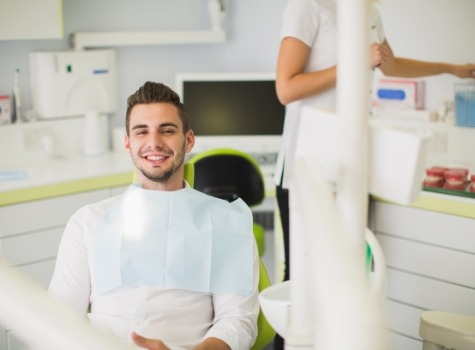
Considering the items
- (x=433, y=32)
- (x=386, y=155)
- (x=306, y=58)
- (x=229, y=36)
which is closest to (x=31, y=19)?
(x=229, y=36)

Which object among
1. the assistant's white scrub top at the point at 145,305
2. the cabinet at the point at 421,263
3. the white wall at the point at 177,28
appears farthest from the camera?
the white wall at the point at 177,28

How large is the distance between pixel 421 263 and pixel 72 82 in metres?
1.86

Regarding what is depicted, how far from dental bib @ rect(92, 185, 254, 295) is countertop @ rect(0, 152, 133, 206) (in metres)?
1.22

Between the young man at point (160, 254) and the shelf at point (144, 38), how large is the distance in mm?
1882

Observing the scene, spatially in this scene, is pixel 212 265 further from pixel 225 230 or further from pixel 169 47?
pixel 169 47

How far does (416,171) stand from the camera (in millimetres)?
844

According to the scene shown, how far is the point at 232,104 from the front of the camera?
3693 mm

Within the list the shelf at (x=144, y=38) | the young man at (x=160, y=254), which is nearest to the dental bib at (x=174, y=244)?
the young man at (x=160, y=254)

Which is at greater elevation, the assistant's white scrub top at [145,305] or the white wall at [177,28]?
the white wall at [177,28]

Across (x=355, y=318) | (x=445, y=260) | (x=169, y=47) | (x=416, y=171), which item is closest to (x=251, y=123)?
(x=169, y=47)

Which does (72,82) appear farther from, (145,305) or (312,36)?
(145,305)

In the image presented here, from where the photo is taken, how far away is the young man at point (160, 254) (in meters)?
1.79

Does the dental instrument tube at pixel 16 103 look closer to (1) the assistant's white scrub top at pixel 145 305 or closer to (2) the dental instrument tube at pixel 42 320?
(1) the assistant's white scrub top at pixel 145 305

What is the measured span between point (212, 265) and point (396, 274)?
1237mm
